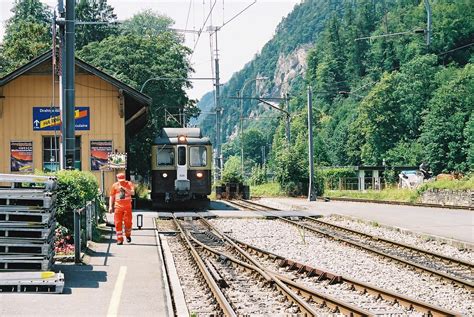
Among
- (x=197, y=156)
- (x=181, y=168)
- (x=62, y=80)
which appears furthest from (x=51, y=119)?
(x=62, y=80)

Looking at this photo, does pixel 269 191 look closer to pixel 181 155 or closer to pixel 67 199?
pixel 181 155

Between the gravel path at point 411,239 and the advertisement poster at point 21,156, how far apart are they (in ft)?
36.5

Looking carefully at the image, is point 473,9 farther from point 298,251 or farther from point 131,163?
point 298,251

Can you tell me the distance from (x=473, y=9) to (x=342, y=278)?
116611 mm

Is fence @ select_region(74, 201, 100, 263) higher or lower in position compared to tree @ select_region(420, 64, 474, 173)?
lower

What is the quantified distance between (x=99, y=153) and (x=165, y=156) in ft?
8.93

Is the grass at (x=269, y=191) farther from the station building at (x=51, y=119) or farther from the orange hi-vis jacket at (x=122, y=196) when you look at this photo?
the orange hi-vis jacket at (x=122, y=196)

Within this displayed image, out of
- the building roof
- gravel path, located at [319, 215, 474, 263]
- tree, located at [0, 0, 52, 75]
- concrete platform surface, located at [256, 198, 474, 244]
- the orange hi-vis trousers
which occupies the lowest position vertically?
gravel path, located at [319, 215, 474, 263]

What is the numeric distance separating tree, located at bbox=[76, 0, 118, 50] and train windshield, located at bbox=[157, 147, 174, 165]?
3678 centimetres

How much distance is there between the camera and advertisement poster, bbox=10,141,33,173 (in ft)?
102

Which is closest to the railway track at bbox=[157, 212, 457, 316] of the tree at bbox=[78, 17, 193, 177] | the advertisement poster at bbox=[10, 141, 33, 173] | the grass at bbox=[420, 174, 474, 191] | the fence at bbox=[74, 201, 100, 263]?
the fence at bbox=[74, 201, 100, 263]

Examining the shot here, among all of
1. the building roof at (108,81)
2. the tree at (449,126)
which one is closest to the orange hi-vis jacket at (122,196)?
the building roof at (108,81)

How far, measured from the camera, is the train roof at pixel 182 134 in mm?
33500

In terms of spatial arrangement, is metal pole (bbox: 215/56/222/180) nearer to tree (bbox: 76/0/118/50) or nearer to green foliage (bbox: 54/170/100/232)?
tree (bbox: 76/0/118/50)
